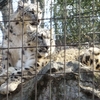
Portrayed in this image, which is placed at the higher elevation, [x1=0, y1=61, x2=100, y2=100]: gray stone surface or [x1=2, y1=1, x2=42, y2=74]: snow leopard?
[x1=2, y1=1, x2=42, y2=74]: snow leopard

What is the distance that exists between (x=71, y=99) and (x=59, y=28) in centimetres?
81

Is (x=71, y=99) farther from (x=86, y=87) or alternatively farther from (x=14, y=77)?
(x=14, y=77)

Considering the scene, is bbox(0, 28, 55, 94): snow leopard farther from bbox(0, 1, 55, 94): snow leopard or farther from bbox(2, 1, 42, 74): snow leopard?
bbox(2, 1, 42, 74): snow leopard

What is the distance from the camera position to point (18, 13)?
425cm

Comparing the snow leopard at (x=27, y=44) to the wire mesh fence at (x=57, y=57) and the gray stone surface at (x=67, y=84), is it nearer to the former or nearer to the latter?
the wire mesh fence at (x=57, y=57)

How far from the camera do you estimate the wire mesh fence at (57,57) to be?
7.19 ft

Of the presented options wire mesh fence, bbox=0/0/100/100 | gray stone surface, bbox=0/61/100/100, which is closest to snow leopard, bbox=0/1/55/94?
wire mesh fence, bbox=0/0/100/100

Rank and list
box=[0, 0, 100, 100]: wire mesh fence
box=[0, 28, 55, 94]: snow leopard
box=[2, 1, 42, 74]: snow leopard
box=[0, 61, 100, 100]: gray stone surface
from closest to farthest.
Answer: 1. box=[0, 0, 100, 100]: wire mesh fence
2. box=[0, 61, 100, 100]: gray stone surface
3. box=[0, 28, 55, 94]: snow leopard
4. box=[2, 1, 42, 74]: snow leopard

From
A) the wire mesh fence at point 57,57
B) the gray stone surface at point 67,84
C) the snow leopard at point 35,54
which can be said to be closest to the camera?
the wire mesh fence at point 57,57

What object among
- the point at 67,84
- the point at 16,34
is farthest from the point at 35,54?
the point at 67,84

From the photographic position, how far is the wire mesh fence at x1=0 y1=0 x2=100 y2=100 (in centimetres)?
219

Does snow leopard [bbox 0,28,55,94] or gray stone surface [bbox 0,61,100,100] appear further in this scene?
snow leopard [bbox 0,28,55,94]

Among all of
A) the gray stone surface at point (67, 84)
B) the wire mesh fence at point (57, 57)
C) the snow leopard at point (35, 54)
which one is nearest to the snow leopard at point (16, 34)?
the wire mesh fence at point (57, 57)

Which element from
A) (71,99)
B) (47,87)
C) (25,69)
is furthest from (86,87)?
(25,69)
